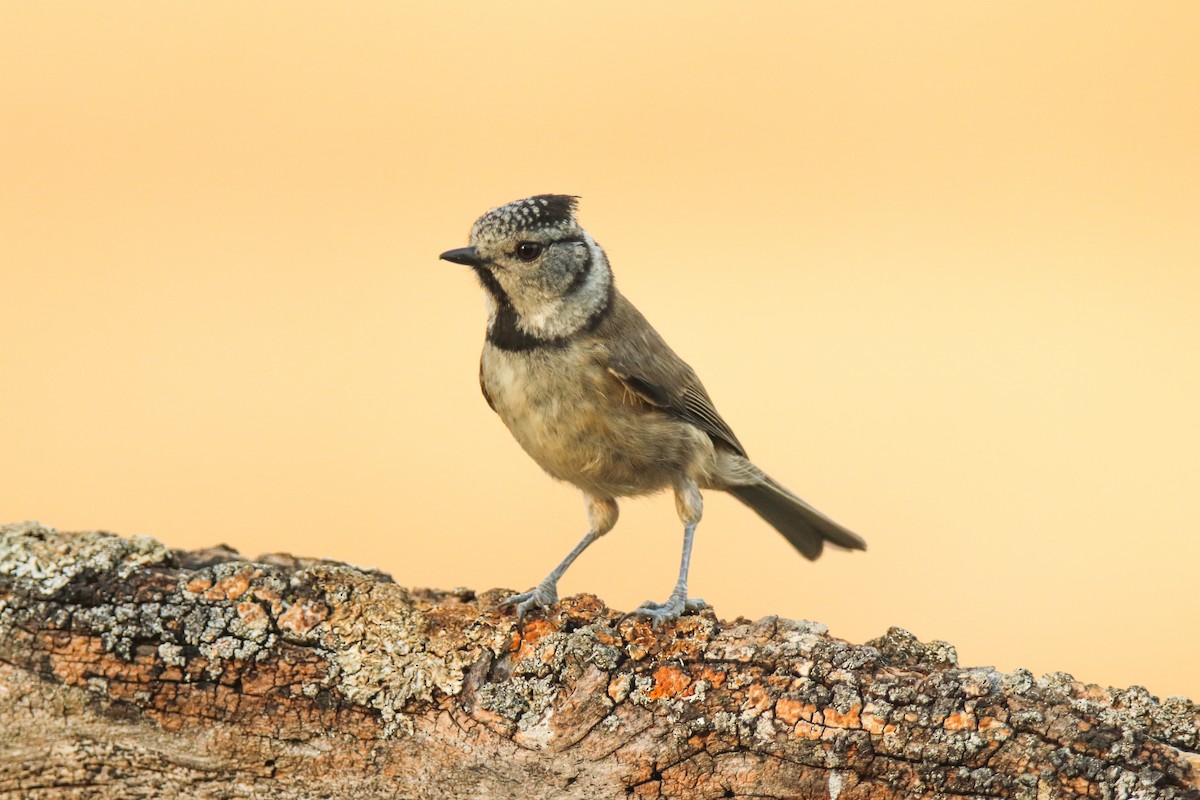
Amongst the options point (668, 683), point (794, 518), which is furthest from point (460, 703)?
point (794, 518)

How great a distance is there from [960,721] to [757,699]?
1.60ft

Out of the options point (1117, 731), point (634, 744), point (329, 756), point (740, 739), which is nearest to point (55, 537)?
point (329, 756)

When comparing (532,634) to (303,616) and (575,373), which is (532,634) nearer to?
(303,616)

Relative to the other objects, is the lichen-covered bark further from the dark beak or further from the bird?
the dark beak

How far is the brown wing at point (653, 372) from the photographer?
15.6ft

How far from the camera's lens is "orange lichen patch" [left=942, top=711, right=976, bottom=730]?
2.73m

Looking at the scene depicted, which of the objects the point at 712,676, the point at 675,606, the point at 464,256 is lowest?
the point at 712,676

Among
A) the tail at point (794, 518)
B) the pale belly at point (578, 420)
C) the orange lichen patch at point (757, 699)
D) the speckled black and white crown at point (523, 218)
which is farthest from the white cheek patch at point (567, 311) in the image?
the orange lichen patch at point (757, 699)

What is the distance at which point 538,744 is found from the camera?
3.00 m

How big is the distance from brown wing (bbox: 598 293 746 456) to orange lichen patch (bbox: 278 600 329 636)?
1.81 metres

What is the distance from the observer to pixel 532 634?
3254 millimetres

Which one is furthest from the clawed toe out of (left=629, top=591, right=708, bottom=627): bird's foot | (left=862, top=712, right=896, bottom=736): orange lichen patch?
(left=862, top=712, right=896, bottom=736): orange lichen patch

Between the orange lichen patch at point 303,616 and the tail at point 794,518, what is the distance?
2.54m

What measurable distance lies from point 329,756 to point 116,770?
0.53 meters
